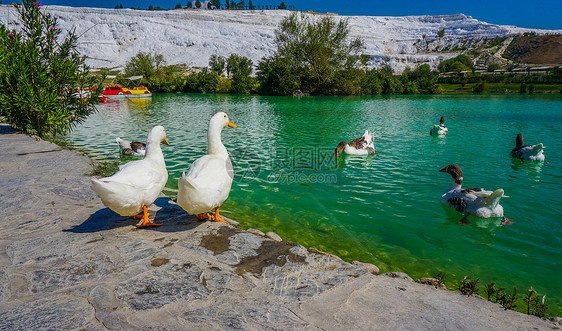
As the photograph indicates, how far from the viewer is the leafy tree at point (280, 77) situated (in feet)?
207

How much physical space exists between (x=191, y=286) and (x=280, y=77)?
208 feet

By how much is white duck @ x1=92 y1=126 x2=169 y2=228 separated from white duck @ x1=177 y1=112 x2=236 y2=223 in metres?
0.55

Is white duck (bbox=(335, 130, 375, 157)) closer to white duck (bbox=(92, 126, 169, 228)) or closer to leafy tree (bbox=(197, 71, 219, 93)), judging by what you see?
white duck (bbox=(92, 126, 169, 228))

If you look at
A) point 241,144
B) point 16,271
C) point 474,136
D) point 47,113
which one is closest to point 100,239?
point 16,271

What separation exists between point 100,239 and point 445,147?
14.8m

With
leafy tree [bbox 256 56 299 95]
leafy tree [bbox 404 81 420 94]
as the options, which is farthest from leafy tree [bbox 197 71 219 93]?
leafy tree [bbox 404 81 420 94]

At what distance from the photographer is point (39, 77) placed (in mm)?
10445

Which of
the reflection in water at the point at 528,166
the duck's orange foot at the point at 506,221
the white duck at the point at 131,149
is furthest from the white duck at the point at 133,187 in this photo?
the reflection in water at the point at 528,166

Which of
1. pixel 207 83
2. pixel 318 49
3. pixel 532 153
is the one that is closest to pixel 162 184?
pixel 532 153

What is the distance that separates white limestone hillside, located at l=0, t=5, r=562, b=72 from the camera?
411ft

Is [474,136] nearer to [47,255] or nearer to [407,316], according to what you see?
[407,316]

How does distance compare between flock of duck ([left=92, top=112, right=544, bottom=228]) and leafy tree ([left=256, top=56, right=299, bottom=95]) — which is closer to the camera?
flock of duck ([left=92, top=112, right=544, bottom=228])

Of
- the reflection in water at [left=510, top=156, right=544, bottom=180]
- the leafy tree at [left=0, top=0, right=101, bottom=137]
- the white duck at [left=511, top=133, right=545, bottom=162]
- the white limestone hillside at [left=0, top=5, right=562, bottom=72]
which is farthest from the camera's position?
the white limestone hillside at [left=0, top=5, right=562, bottom=72]

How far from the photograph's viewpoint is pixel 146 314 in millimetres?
2555
